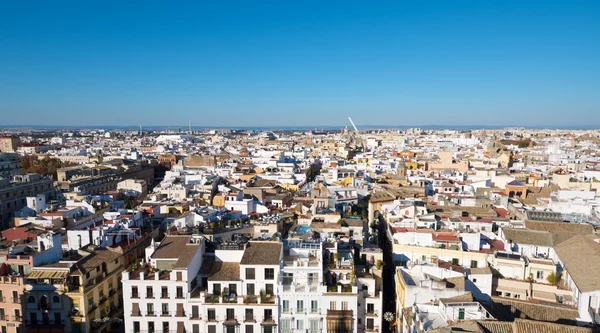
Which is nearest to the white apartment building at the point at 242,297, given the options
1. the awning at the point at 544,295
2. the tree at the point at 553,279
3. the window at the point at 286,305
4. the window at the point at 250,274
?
the window at the point at 250,274

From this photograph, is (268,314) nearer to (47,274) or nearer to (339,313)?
(339,313)

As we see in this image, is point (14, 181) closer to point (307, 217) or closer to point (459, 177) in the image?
point (307, 217)

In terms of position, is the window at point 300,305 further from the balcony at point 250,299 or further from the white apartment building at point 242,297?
the balcony at point 250,299

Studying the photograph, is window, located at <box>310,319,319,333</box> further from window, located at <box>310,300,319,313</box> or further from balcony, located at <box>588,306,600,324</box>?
balcony, located at <box>588,306,600,324</box>

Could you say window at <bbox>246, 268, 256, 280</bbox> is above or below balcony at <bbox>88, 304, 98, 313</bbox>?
above

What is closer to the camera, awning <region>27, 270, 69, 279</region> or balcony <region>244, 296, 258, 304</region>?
balcony <region>244, 296, 258, 304</region>

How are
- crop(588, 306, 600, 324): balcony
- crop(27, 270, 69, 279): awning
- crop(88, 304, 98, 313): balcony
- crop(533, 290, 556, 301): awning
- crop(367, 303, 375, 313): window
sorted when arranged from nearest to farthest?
1. crop(588, 306, 600, 324): balcony
2. crop(367, 303, 375, 313): window
3. crop(533, 290, 556, 301): awning
4. crop(27, 270, 69, 279): awning
5. crop(88, 304, 98, 313): balcony

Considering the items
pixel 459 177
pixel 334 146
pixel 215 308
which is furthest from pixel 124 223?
pixel 334 146

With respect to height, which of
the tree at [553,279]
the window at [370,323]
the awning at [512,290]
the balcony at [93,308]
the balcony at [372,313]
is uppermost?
the tree at [553,279]

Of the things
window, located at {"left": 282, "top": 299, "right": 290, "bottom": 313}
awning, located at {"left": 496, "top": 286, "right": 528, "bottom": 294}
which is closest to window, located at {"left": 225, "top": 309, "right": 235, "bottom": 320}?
window, located at {"left": 282, "top": 299, "right": 290, "bottom": 313}

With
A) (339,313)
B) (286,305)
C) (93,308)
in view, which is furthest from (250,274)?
(93,308)

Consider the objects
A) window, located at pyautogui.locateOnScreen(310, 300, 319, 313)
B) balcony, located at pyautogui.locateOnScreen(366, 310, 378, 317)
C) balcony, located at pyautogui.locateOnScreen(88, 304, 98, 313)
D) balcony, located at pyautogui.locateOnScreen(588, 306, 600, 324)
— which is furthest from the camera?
balcony, located at pyautogui.locateOnScreen(88, 304, 98, 313)

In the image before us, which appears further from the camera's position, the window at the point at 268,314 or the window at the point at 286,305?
the window at the point at 268,314
